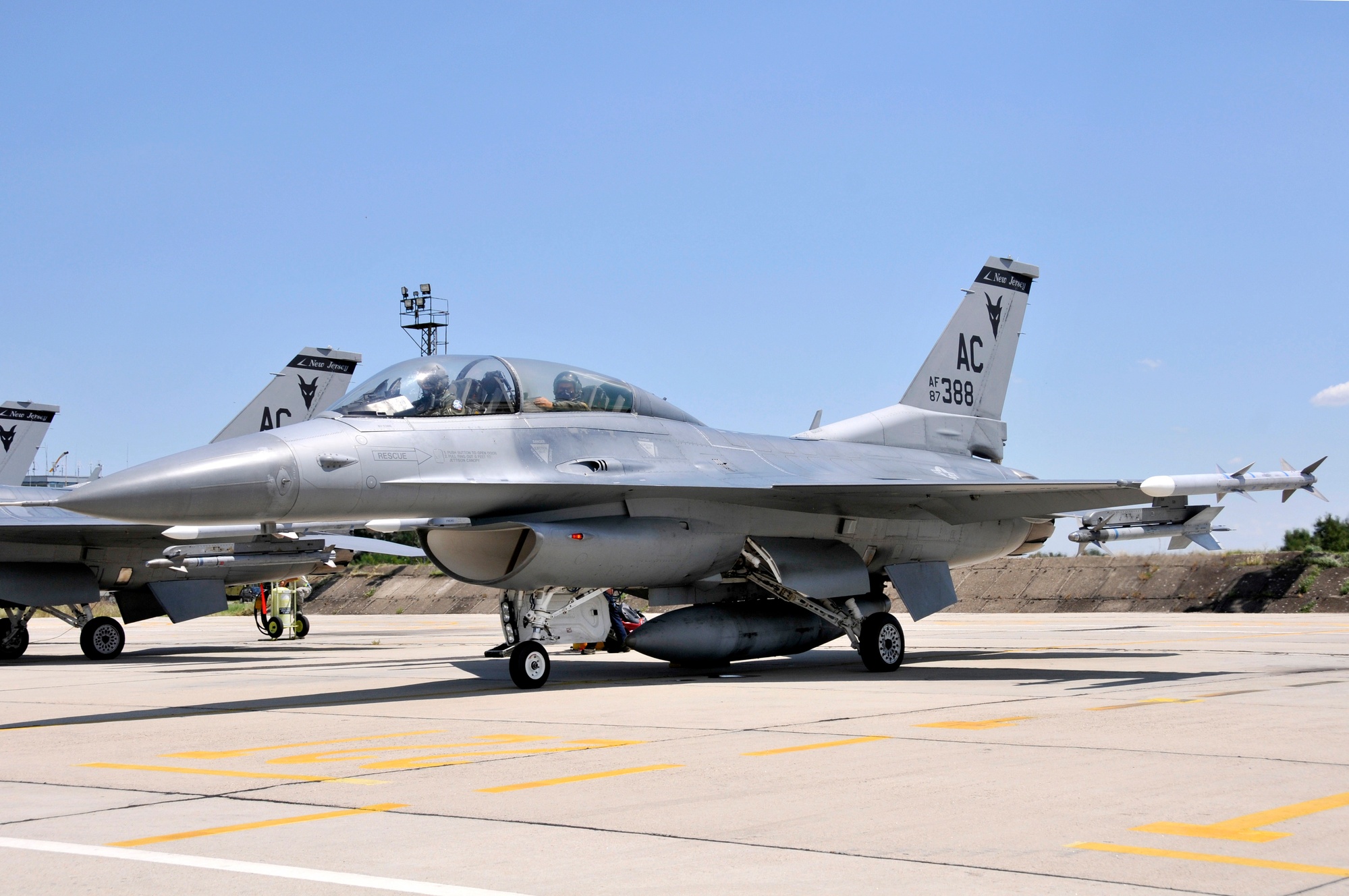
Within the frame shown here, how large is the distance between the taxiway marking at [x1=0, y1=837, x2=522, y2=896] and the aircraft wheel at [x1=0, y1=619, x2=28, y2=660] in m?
15.9

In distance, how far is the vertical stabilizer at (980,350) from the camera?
16.7m

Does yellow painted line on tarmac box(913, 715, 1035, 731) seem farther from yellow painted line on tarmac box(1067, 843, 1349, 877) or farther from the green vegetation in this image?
the green vegetation

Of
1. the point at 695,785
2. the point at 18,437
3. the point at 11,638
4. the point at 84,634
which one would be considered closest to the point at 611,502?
the point at 695,785

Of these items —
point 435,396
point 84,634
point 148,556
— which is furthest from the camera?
point 148,556

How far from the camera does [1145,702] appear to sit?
938 cm

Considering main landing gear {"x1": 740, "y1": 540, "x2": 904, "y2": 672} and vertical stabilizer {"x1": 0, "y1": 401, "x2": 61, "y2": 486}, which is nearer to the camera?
main landing gear {"x1": 740, "y1": 540, "x2": 904, "y2": 672}

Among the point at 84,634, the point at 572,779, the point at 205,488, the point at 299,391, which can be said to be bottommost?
the point at 84,634

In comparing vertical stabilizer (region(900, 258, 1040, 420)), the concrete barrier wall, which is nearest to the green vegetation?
the concrete barrier wall

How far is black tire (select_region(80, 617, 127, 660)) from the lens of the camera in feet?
61.8

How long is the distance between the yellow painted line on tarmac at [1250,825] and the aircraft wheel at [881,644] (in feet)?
25.8

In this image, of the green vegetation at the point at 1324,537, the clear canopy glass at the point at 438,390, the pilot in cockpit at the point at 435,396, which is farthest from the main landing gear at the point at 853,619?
the green vegetation at the point at 1324,537

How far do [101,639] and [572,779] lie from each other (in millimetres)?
15311

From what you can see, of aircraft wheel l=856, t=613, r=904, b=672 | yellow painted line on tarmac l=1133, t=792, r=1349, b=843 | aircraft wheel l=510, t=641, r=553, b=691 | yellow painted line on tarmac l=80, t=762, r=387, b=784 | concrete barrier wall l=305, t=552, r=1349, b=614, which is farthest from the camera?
concrete barrier wall l=305, t=552, r=1349, b=614

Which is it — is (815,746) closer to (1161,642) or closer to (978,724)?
(978,724)
